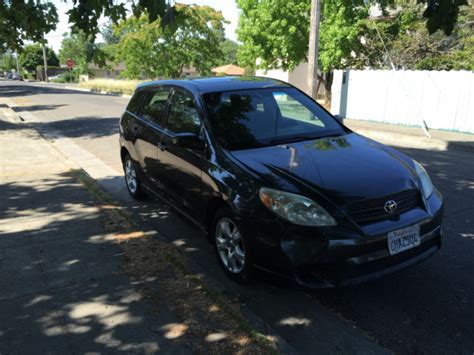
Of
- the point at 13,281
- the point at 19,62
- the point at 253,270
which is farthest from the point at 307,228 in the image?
the point at 19,62

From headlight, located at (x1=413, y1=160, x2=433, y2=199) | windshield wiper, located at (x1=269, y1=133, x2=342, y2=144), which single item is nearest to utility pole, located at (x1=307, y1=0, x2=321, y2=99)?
windshield wiper, located at (x1=269, y1=133, x2=342, y2=144)

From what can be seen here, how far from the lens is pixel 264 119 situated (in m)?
4.55

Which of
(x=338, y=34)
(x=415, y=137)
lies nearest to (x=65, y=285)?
(x=415, y=137)

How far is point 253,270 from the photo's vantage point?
362 centimetres

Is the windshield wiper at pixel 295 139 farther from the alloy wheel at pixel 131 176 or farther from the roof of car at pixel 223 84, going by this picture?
the alloy wheel at pixel 131 176

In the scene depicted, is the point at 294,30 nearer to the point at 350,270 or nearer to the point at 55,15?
the point at 55,15

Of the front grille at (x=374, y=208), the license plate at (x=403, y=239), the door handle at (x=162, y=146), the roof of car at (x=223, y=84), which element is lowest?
the license plate at (x=403, y=239)

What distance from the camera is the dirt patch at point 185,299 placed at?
120 inches

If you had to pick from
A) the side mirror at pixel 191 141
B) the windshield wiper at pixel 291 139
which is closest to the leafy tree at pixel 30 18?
the side mirror at pixel 191 141

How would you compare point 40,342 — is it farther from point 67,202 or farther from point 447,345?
point 67,202

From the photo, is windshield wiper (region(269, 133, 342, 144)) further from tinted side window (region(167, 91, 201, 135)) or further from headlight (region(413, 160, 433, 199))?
headlight (region(413, 160, 433, 199))

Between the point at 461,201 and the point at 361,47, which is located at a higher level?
the point at 361,47

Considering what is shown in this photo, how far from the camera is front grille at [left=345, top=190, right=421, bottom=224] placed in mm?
3250

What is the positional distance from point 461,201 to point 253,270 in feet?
12.5
